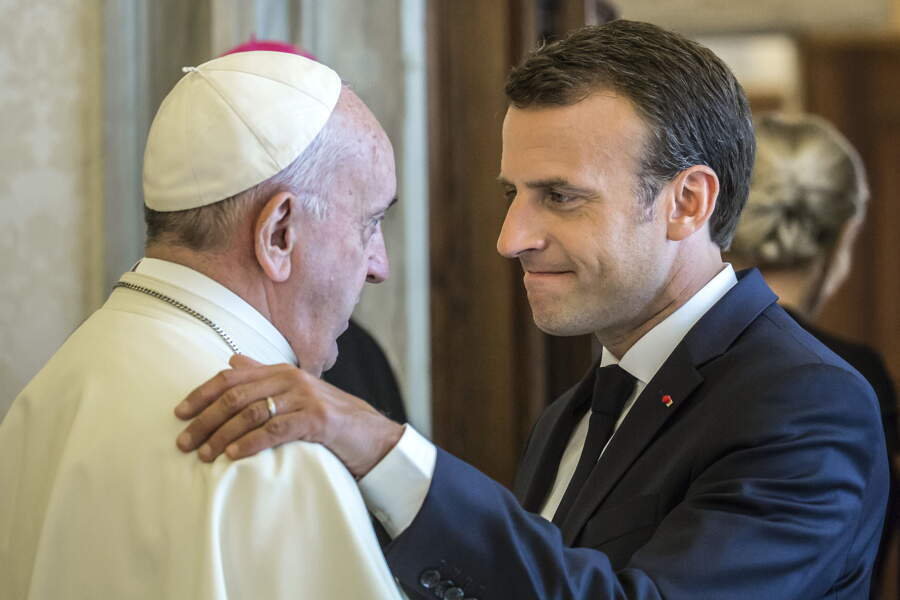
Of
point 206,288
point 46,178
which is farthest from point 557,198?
point 46,178

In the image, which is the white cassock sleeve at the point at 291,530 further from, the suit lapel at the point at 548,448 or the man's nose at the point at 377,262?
the suit lapel at the point at 548,448

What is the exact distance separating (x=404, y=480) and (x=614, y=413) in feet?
2.29

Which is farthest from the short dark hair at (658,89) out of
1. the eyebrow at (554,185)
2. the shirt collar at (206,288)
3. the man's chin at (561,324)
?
the shirt collar at (206,288)

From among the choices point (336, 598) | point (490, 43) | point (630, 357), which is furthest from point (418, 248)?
point (336, 598)

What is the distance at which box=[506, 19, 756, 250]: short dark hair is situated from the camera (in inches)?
91.8

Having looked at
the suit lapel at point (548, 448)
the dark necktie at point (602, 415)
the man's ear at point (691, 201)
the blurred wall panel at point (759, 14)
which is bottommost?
the suit lapel at point (548, 448)

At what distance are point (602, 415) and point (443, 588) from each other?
0.66 m

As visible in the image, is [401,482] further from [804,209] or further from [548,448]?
[804,209]

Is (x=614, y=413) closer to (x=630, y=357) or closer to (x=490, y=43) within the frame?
(x=630, y=357)

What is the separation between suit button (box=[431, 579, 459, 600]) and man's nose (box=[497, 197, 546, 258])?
0.72m

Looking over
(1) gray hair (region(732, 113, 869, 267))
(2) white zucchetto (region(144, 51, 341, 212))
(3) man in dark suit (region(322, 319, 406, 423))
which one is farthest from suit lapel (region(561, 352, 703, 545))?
(1) gray hair (region(732, 113, 869, 267))

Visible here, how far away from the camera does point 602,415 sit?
95.0 inches

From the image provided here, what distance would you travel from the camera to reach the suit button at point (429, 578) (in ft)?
6.10

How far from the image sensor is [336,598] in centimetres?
174
